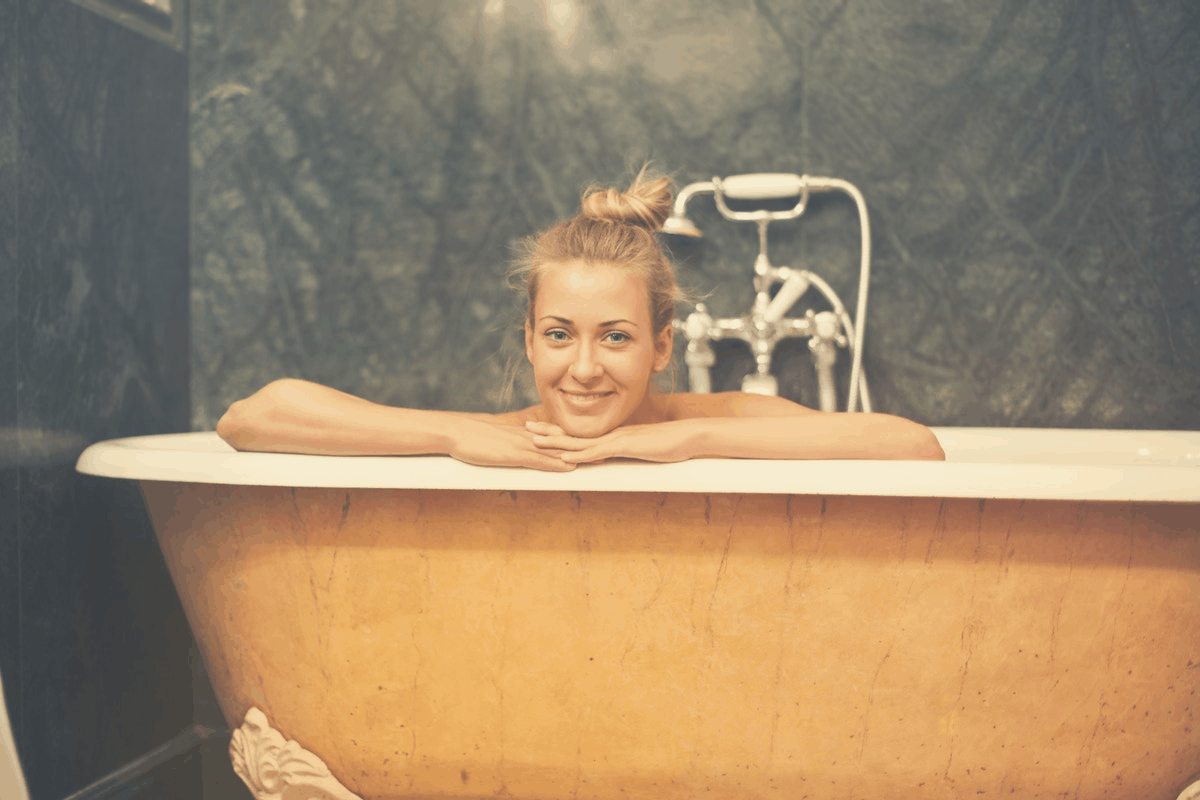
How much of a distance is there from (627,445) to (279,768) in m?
0.65

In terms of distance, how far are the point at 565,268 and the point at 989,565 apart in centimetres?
64

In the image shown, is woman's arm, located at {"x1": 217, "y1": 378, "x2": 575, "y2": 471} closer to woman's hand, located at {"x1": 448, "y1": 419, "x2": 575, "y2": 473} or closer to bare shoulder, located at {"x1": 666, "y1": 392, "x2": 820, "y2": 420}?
woman's hand, located at {"x1": 448, "y1": 419, "x2": 575, "y2": 473}

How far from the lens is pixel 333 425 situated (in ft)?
3.14

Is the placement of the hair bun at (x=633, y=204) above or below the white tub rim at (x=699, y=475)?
above

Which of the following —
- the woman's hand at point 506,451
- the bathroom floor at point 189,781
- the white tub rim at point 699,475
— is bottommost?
the bathroom floor at point 189,781

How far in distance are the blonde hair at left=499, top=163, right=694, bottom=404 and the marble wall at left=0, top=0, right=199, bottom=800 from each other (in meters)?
0.81

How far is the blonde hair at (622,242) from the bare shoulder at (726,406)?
179 millimetres

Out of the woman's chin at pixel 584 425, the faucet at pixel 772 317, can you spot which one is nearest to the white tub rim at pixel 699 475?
the woman's chin at pixel 584 425

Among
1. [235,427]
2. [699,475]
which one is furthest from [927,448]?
[235,427]

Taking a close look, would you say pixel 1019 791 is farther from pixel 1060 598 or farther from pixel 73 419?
pixel 73 419

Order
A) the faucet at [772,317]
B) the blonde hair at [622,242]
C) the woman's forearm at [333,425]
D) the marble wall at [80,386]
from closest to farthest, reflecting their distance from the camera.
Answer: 1. the woman's forearm at [333,425]
2. the blonde hair at [622,242]
3. the marble wall at [80,386]
4. the faucet at [772,317]

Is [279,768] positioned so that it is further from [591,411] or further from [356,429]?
[591,411]

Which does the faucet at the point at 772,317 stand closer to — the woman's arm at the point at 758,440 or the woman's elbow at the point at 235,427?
the woman's arm at the point at 758,440

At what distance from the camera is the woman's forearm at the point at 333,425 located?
952mm
